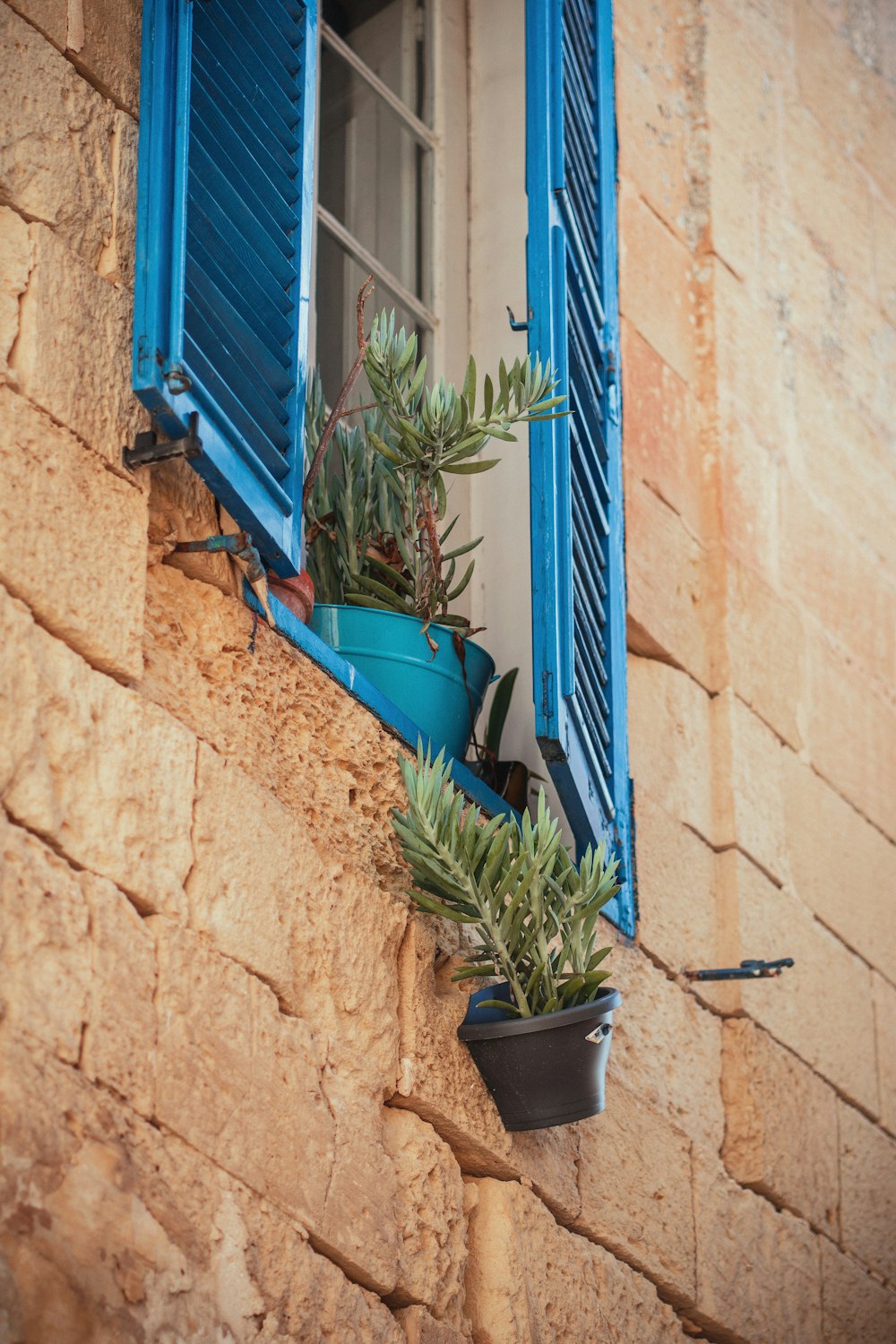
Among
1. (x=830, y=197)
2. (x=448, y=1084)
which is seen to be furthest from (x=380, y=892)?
(x=830, y=197)

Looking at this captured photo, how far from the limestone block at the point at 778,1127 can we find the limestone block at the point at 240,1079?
4.08ft

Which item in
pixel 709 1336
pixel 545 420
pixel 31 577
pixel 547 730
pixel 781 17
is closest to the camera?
pixel 31 577

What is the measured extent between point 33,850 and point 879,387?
131 inches

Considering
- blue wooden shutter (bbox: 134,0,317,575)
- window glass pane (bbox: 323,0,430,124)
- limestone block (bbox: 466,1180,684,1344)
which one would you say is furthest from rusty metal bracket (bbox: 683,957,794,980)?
window glass pane (bbox: 323,0,430,124)

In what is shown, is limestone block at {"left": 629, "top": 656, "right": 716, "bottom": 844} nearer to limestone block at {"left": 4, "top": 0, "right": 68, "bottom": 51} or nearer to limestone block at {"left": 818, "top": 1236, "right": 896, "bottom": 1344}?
limestone block at {"left": 818, "top": 1236, "right": 896, "bottom": 1344}

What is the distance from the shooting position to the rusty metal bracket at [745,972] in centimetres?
321

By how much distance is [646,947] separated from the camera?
3.24 m

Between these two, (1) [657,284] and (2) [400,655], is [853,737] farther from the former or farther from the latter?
(2) [400,655]

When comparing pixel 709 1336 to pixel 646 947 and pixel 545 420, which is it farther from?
pixel 545 420

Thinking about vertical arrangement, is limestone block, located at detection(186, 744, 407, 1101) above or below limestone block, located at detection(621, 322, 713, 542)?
below

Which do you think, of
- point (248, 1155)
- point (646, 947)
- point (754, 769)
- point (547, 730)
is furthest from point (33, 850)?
point (754, 769)

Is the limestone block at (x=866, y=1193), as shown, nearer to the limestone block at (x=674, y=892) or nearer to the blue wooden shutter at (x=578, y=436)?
the limestone block at (x=674, y=892)

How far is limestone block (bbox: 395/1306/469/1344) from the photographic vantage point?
2.33 m

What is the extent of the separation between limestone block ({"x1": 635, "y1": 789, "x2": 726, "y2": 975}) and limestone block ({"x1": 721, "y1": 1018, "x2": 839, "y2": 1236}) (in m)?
0.18
